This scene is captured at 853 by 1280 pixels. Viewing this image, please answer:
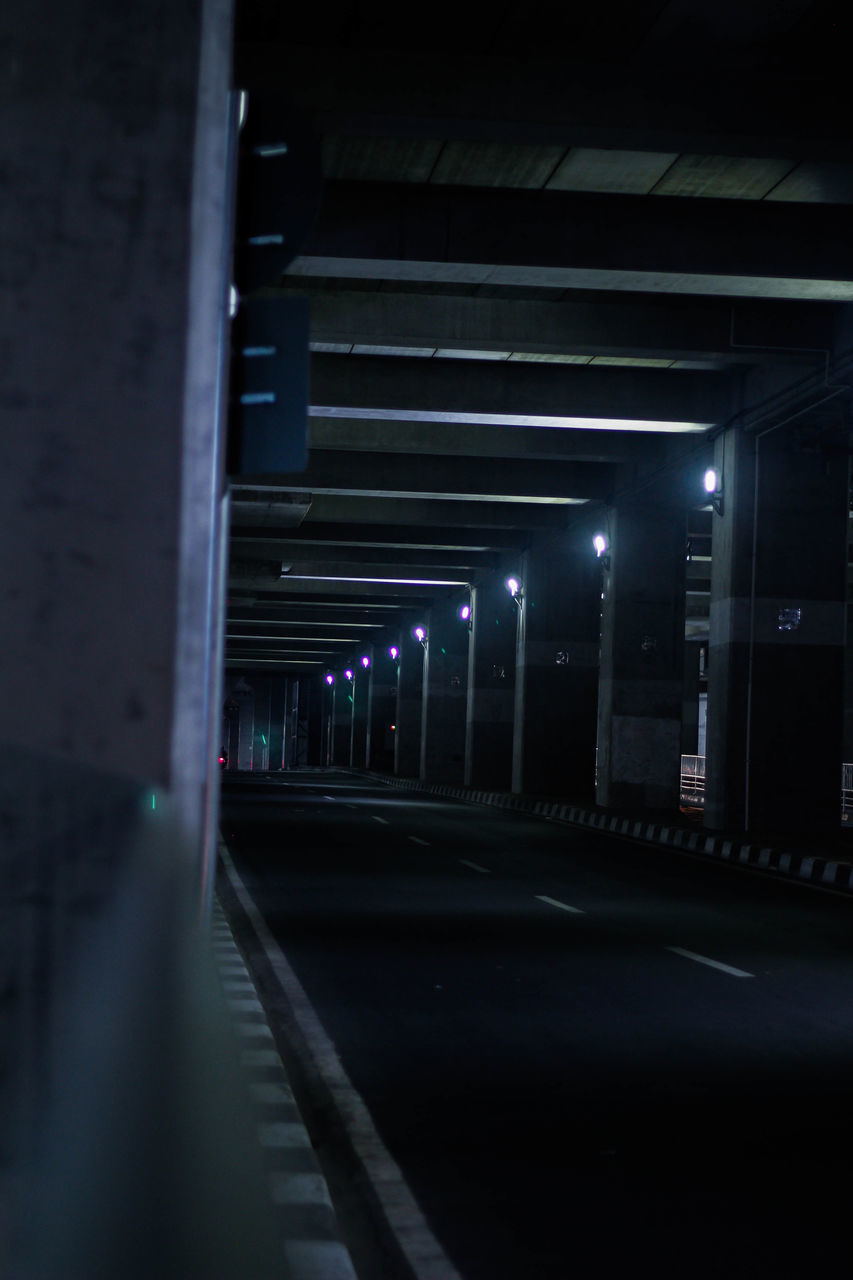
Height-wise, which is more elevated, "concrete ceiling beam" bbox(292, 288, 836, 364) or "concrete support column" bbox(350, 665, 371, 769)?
"concrete ceiling beam" bbox(292, 288, 836, 364)

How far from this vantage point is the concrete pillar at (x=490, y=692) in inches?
2279

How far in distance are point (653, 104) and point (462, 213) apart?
4.18m

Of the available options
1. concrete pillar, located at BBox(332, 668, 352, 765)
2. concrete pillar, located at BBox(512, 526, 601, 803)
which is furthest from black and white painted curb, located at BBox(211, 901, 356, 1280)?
concrete pillar, located at BBox(332, 668, 352, 765)

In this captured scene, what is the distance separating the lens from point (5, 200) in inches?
191

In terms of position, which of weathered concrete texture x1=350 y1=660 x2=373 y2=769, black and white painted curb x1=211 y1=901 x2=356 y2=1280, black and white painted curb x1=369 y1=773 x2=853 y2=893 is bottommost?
black and white painted curb x1=369 y1=773 x2=853 y2=893

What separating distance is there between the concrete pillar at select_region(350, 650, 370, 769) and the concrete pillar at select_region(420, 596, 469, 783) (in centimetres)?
2726

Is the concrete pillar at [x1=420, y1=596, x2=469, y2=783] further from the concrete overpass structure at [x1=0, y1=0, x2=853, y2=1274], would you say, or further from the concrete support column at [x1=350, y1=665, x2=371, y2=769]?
the concrete support column at [x1=350, y1=665, x2=371, y2=769]

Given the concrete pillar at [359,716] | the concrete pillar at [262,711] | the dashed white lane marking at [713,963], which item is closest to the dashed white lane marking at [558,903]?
the dashed white lane marking at [713,963]

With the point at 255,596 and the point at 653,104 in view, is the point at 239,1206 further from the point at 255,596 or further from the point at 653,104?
the point at 255,596

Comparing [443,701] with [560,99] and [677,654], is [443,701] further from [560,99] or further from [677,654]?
[560,99]

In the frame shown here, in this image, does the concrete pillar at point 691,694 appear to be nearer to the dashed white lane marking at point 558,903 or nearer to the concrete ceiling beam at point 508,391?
the concrete ceiling beam at point 508,391

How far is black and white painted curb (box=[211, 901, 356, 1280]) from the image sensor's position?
538cm

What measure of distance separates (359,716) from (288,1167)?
3873 inches

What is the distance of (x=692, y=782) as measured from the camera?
60.1 m
